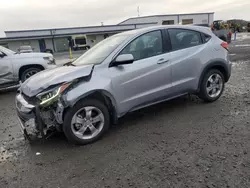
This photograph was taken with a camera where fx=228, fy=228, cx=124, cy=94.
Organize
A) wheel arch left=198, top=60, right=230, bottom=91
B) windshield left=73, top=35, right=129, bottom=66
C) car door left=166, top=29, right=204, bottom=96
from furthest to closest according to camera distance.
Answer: wheel arch left=198, top=60, right=230, bottom=91, car door left=166, top=29, right=204, bottom=96, windshield left=73, top=35, right=129, bottom=66

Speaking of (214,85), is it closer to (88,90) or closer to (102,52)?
(102,52)

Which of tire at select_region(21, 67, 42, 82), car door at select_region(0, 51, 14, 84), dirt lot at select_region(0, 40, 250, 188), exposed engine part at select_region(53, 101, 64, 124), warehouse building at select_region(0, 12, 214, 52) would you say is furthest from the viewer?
warehouse building at select_region(0, 12, 214, 52)

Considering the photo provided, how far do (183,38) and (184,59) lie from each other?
477 mm

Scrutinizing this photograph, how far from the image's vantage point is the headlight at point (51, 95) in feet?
10.9

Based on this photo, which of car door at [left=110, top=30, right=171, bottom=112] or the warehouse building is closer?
car door at [left=110, top=30, right=171, bottom=112]

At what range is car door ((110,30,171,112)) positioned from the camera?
12.6ft

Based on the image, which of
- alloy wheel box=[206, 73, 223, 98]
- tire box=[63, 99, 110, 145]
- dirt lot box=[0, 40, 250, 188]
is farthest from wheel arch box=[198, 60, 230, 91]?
tire box=[63, 99, 110, 145]

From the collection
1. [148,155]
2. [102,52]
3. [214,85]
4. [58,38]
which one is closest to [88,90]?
[102,52]

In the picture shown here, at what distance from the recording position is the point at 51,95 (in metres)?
3.35

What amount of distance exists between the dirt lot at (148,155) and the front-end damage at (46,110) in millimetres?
382

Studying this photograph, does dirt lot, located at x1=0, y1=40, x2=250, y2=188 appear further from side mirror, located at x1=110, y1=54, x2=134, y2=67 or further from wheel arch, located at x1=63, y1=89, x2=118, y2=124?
side mirror, located at x1=110, y1=54, x2=134, y2=67

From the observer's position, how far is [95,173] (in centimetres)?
286

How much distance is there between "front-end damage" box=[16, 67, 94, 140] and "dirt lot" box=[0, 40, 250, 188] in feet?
1.25

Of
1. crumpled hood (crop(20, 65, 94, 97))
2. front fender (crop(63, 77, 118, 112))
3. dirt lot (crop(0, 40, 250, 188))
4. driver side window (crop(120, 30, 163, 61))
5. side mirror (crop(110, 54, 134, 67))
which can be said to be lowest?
dirt lot (crop(0, 40, 250, 188))
